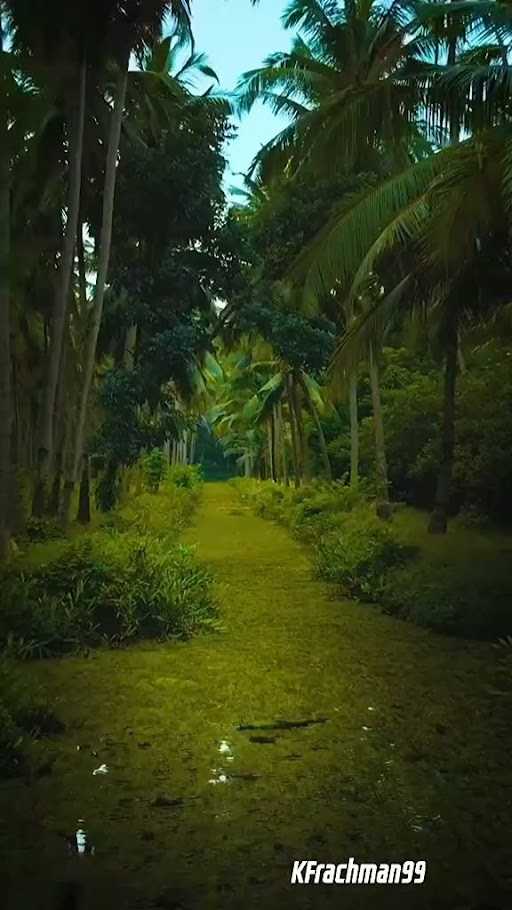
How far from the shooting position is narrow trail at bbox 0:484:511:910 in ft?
10.1

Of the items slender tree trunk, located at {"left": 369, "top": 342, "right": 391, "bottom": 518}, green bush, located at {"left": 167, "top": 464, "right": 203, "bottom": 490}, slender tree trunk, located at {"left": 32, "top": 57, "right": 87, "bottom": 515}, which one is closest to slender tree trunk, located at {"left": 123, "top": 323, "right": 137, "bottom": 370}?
slender tree trunk, located at {"left": 32, "top": 57, "right": 87, "bottom": 515}

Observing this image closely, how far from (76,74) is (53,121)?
1.87 m

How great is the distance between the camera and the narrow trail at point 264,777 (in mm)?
3084

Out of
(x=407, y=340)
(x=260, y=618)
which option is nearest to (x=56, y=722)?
(x=260, y=618)

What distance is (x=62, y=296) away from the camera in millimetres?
11945

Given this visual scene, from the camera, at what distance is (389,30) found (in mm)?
11703

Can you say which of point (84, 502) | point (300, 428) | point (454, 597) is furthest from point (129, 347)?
point (454, 597)

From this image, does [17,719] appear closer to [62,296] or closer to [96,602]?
[96,602]

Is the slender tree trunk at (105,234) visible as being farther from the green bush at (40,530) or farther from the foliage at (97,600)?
the foliage at (97,600)

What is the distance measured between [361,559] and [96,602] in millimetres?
4062

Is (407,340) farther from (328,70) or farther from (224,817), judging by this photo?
(224,817)

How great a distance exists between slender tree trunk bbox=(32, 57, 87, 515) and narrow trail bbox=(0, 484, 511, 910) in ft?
18.5

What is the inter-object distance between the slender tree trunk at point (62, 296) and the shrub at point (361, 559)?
438cm

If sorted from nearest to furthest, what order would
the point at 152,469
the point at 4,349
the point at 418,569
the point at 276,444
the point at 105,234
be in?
the point at 418,569
the point at 4,349
the point at 105,234
the point at 152,469
the point at 276,444
